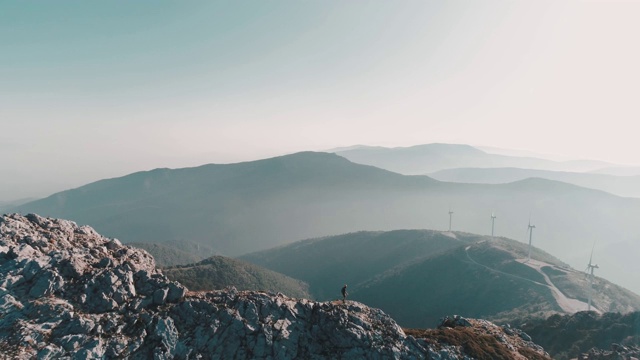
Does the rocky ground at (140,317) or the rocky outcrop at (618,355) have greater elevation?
the rocky ground at (140,317)

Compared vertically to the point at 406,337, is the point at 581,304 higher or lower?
lower

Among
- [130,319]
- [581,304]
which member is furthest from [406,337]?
[581,304]

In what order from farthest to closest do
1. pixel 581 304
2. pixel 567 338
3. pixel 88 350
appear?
pixel 581 304 < pixel 567 338 < pixel 88 350

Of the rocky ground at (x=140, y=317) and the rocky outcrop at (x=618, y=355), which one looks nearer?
the rocky ground at (x=140, y=317)

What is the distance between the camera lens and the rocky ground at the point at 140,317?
1713 inches

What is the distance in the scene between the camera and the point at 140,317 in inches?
1922

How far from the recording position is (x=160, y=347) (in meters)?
45.9

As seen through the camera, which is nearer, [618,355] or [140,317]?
[140,317]

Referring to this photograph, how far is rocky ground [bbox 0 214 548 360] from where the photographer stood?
43500 mm

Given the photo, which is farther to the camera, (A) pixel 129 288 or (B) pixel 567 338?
(B) pixel 567 338

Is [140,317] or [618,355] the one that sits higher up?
[140,317]

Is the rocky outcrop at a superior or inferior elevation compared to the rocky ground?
inferior

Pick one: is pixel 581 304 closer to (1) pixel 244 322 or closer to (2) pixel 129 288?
(1) pixel 244 322

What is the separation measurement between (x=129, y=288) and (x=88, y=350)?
10646 millimetres
